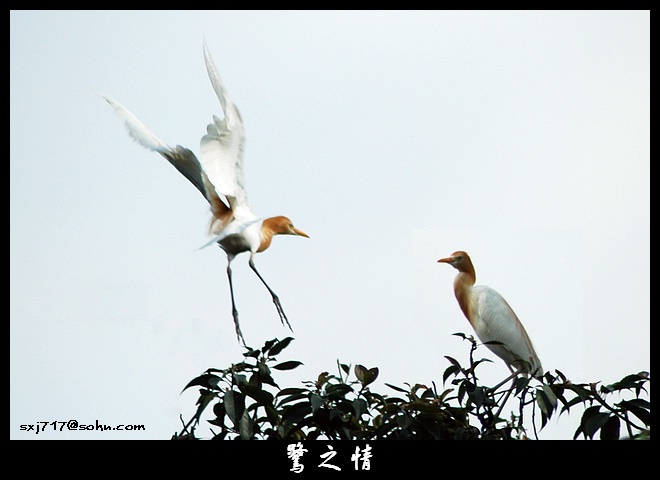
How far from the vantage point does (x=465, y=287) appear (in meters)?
3.51

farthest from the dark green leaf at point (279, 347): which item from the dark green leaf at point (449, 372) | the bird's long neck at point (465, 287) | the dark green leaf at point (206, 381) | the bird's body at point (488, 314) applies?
the bird's long neck at point (465, 287)

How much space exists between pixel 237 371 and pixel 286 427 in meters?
0.17

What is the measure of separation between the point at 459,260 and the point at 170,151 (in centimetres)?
168

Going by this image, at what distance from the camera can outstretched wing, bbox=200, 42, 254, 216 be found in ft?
7.51

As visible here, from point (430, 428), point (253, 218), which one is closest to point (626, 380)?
point (430, 428)

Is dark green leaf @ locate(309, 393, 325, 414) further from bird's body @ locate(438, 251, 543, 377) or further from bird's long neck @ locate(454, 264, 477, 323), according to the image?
bird's long neck @ locate(454, 264, 477, 323)

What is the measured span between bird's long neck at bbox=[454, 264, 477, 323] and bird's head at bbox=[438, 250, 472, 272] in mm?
17

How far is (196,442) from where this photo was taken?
1.34m

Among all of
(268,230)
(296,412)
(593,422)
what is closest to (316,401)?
(296,412)

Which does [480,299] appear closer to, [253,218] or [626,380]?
[253,218]

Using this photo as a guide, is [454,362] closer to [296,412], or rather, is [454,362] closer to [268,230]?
[296,412]

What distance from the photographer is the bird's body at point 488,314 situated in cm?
336

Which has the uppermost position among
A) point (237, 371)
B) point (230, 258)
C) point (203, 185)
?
point (203, 185)

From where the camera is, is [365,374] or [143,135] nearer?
[365,374]
